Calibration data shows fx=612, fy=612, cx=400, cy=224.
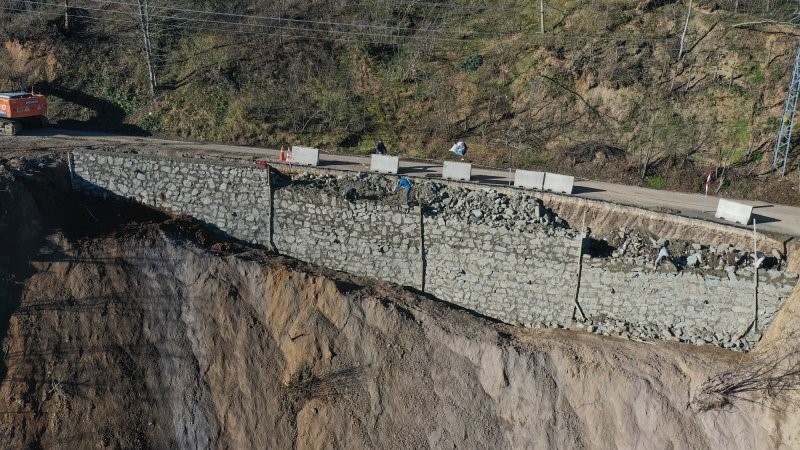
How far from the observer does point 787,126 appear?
22.5m

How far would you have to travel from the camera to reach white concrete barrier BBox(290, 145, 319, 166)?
68.6ft

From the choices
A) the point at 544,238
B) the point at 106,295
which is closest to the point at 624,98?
the point at 544,238

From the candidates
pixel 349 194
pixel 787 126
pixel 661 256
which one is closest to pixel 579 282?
pixel 661 256

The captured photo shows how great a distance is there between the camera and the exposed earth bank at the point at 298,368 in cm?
1547

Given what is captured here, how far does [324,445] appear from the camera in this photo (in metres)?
16.0

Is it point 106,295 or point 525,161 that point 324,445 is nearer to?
point 106,295

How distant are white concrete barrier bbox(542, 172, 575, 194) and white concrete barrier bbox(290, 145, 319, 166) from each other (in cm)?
776

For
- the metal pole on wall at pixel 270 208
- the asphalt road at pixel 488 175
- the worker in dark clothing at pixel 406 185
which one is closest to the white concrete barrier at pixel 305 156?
the asphalt road at pixel 488 175

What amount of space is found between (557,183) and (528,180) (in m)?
0.95

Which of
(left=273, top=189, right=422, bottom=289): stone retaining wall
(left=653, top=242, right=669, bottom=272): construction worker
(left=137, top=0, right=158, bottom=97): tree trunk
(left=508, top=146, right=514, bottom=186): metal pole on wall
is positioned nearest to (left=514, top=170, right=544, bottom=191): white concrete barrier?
(left=508, top=146, right=514, bottom=186): metal pole on wall

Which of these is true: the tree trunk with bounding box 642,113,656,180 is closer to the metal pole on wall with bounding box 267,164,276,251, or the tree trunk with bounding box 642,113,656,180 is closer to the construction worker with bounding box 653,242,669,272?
the construction worker with bounding box 653,242,669,272

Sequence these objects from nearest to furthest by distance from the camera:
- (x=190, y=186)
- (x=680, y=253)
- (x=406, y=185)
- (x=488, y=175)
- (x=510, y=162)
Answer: (x=680, y=253) < (x=190, y=186) < (x=406, y=185) < (x=488, y=175) < (x=510, y=162)

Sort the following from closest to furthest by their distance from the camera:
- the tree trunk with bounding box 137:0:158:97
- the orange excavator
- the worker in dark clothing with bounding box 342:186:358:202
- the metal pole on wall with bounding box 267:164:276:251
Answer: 1. the worker in dark clothing with bounding box 342:186:358:202
2. the metal pole on wall with bounding box 267:164:276:251
3. the orange excavator
4. the tree trunk with bounding box 137:0:158:97

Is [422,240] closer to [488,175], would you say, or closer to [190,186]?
[488,175]
